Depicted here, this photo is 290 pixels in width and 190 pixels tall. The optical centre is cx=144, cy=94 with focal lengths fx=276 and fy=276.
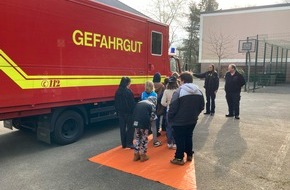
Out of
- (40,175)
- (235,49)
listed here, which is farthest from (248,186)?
(235,49)

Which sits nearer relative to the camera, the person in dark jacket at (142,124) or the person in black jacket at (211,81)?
the person in dark jacket at (142,124)

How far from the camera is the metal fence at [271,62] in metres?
22.3

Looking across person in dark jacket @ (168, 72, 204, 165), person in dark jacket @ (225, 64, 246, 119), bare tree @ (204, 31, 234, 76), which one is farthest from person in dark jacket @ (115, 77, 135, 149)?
bare tree @ (204, 31, 234, 76)

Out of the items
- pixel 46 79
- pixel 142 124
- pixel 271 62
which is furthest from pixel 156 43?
pixel 271 62

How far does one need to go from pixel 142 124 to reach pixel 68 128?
243 cm

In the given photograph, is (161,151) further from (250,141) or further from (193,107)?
(250,141)

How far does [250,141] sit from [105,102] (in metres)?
3.89

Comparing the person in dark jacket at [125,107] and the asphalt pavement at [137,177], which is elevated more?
the person in dark jacket at [125,107]

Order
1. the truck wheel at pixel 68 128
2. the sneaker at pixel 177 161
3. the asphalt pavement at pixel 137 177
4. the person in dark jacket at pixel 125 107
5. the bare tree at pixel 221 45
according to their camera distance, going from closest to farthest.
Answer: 1. the asphalt pavement at pixel 137 177
2. the sneaker at pixel 177 161
3. the person in dark jacket at pixel 125 107
4. the truck wheel at pixel 68 128
5. the bare tree at pixel 221 45

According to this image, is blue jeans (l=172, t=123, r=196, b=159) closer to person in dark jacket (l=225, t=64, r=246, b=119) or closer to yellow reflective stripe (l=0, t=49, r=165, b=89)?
yellow reflective stripe (l=0, t=49, r=165, b=89)

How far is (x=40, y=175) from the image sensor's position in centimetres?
475

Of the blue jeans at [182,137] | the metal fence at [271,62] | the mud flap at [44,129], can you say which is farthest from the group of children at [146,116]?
the metal fence at [271,62]

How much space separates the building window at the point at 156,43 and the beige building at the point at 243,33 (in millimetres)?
18096

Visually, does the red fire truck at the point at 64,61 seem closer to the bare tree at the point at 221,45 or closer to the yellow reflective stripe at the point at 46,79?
the yellow reflective stripe at the point at 46,79
